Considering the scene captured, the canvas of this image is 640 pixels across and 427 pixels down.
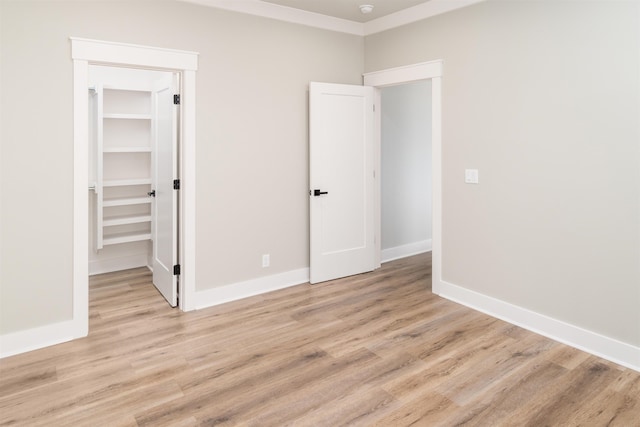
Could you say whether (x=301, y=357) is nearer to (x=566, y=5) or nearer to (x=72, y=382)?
(x=72, y=382)

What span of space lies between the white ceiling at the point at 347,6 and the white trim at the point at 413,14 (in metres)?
0.05

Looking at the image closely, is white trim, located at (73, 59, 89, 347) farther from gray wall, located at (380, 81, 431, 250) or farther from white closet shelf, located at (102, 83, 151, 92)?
gray wall, located at (380, 81, 431, 250)

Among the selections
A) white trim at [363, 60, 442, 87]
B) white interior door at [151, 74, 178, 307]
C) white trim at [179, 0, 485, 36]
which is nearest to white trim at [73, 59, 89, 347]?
white interior door at [151, 74, 178, 307]

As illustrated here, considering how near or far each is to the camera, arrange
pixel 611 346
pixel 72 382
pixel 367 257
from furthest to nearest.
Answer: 1. pixel 367 257
2. pixel 611 346
3. pixel 72 382

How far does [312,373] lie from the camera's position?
8.55ft

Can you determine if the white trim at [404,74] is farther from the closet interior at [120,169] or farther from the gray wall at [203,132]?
the closet interior at [120,169]

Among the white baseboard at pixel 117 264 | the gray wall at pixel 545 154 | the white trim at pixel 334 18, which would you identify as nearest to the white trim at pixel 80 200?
the white trim at pixel 334 18

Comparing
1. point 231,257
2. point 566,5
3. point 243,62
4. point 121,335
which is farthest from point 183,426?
point 566,5

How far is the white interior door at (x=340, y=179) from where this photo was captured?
13.8 ft

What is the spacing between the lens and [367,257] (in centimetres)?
468

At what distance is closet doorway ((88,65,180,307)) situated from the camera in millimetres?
4078

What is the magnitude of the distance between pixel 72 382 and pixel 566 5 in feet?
13.0

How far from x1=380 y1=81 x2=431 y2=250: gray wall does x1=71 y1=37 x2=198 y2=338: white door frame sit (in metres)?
2.44

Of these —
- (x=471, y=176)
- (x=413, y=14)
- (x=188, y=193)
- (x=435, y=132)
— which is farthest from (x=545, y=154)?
(x=188, y=193)
